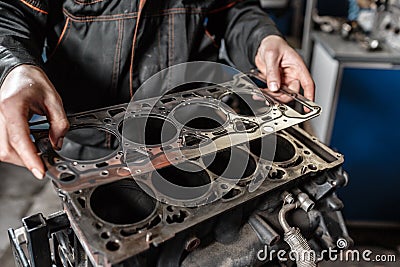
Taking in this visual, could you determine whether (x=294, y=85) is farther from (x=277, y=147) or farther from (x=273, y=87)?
(x=277, y=147)

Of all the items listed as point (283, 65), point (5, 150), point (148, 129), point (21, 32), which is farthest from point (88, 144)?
point (283, 65)

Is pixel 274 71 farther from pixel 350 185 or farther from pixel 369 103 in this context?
pixel 350 185

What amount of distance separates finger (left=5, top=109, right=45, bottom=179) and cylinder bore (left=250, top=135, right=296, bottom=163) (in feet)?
1.49

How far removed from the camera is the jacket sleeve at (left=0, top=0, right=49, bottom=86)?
86 cm

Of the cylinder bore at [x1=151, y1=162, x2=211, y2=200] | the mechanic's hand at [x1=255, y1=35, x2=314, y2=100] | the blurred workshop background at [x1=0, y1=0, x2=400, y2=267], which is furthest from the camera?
the blurred workshop background at [x1=0, y1=0, x2=400, y2=267]

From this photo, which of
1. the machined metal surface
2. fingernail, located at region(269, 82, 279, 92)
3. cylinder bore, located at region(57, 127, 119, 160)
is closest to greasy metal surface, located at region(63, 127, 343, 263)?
the machined metal surface

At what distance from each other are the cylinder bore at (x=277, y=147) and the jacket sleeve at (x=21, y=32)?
0.50 meters

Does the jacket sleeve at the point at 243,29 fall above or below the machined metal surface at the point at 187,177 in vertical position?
above

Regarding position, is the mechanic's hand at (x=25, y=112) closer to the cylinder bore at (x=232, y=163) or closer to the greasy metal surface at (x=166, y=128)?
the greasy metal surface at (x=166, y=128)

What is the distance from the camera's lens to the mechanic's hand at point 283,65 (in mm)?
1171

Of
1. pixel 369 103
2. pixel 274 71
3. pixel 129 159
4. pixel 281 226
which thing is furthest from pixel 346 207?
pixel 129 159

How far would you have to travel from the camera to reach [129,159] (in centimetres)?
81

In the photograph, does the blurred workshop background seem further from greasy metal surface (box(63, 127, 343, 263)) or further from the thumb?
greasy metal surface (box(63, 127, 343, 263))

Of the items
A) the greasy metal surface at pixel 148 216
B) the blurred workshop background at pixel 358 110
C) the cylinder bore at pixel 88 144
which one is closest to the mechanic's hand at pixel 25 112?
the greasy metal surface at pixel 148 216
